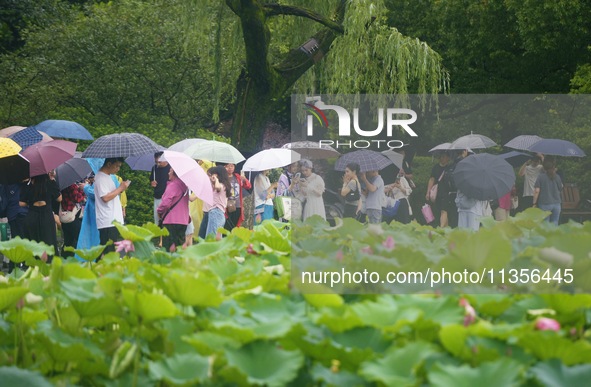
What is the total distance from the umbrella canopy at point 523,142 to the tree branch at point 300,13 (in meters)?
16.4

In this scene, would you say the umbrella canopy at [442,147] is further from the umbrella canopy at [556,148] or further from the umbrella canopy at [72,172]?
the umbrella canopy at [72,172]

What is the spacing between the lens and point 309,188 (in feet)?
9.88

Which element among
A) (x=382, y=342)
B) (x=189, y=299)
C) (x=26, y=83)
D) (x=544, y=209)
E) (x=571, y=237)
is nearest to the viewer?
(x=382, y=342)

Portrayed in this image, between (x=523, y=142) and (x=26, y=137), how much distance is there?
36.8ft

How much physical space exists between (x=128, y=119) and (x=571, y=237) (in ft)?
70.0

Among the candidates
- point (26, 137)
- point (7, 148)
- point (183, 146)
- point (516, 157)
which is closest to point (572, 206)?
point (516, 157)

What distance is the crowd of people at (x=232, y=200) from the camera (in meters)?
3.00

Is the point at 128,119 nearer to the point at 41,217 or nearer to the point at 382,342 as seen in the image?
the point at 41,217

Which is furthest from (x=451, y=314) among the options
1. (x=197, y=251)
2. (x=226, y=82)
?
(x=226, y=82)

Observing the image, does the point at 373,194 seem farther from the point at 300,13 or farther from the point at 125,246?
the point at 300,13

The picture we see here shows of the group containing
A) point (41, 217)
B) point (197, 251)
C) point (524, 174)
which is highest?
point (524, 174)

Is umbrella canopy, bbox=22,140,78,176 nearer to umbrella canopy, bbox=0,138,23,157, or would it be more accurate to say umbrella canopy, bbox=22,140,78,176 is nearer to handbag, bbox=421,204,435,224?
umbrella canopy, bbox=0,138,23,157

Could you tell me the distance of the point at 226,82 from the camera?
2508 cm

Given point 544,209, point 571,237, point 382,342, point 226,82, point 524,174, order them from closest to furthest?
point 382,342
point 571,237
point 524,174
point 544,209
point 226,82
